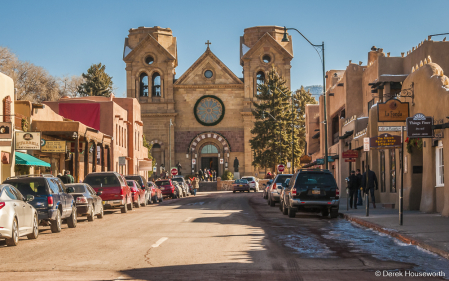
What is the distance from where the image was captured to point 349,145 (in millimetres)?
38750

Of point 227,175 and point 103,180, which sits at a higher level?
point 103,180

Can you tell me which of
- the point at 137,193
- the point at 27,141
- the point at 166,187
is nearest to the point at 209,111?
the point at 166,187

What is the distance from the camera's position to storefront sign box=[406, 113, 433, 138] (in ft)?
56.1

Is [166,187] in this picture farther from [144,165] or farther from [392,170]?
[392,170]

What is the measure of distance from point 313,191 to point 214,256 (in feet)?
37.5

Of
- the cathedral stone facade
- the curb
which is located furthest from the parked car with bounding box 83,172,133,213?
the cathedral stone facade

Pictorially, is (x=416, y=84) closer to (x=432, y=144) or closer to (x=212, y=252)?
(x=432, y=144)

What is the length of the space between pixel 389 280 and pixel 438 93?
1398cm

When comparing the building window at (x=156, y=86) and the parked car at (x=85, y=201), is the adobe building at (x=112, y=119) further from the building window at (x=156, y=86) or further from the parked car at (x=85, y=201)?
the parked car at (x=85, y=201)

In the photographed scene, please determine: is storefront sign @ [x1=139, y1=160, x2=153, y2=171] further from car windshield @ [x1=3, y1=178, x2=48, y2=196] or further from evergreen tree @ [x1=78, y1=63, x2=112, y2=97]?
car windshield @ [x1=3, y1=178, x2=48, y2=196]

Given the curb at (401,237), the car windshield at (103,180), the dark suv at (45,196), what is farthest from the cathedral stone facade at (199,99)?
the dark suv at (45,196)

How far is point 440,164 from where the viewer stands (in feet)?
71.2

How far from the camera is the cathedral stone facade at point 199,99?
73.4 meters

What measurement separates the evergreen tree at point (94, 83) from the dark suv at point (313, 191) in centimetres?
6570
